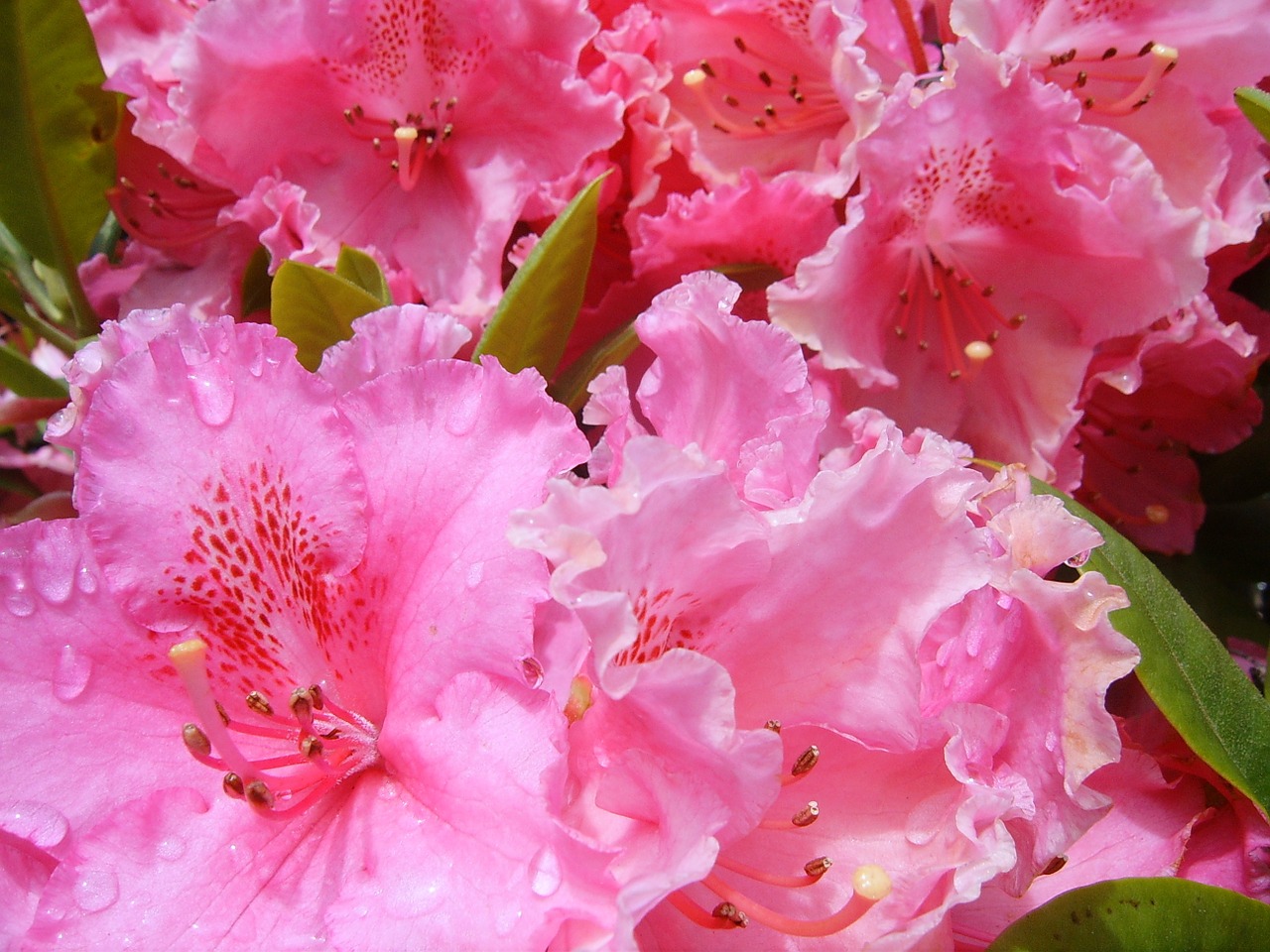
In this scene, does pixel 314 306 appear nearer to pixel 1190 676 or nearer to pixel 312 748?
pixel 312 748

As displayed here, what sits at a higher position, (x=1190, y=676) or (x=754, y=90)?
(x=754, y=90)

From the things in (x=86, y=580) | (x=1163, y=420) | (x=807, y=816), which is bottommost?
(x=1163, y=420)

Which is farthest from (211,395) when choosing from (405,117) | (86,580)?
(405,117)

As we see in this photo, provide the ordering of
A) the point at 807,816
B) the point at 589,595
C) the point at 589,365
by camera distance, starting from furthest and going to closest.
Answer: the point at 589,365 < the point at 807,816 < the point at 589,595

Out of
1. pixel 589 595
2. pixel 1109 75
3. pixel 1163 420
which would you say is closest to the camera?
pixel 589 595

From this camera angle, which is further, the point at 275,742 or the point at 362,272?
the point at 362,272

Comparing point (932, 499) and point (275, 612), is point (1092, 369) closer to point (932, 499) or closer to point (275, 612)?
point (932, 499)

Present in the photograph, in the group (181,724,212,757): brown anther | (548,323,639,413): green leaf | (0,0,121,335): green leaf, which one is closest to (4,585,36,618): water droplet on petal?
(181,724,212,757): brown anther
